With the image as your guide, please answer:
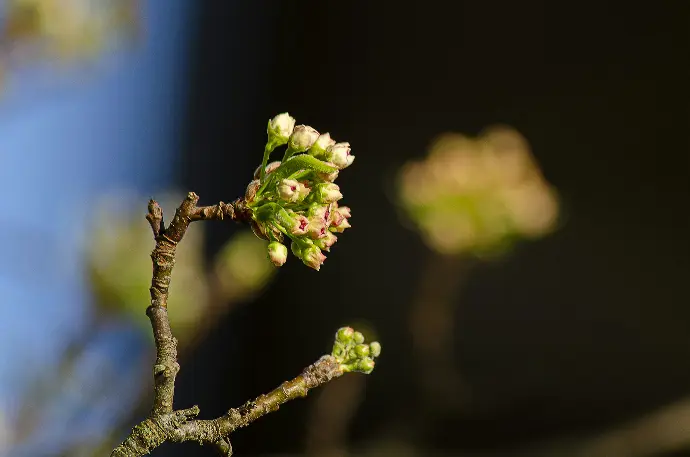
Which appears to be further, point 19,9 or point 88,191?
point 88,191

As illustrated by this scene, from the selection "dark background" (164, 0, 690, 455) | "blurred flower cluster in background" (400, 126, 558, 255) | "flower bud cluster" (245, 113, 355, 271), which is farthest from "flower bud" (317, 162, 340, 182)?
"dark background" (164, 0, 690, 455)

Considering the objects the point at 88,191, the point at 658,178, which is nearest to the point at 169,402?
the point at 88,191

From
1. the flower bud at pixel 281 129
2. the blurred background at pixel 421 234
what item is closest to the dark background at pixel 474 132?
the blurred background at pixel 421 234

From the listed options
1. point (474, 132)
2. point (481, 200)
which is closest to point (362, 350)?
point (481, 200)

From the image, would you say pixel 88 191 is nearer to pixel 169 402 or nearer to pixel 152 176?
pixel 152 176

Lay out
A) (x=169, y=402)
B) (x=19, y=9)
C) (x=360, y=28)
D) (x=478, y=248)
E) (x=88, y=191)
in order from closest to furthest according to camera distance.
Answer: (x=169, y=402), (x=19, y=9), (x=478, y=248), (x=88, y=191), (x=360, y=28)

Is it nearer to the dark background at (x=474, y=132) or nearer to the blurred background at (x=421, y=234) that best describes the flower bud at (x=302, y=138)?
the blurred background at (x=421, y=234)
